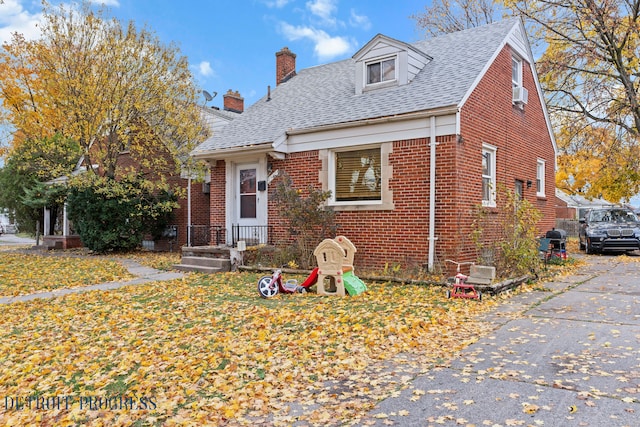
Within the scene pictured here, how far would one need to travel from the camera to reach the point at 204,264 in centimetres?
1205

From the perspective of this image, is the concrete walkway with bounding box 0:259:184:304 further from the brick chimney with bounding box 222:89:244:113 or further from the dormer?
the brick chimney with bounding box 222:89:244:113

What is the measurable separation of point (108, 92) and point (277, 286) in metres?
11.9

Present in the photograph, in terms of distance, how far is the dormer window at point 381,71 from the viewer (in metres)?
11.7

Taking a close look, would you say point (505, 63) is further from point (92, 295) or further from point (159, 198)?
point (159, 198)

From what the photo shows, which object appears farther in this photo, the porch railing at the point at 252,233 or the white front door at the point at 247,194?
the white front door at the point at 247,194

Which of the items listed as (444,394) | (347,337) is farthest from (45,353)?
(444,394)

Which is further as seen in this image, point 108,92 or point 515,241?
point 108,92

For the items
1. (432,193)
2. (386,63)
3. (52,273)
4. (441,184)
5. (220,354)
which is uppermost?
(386,63)

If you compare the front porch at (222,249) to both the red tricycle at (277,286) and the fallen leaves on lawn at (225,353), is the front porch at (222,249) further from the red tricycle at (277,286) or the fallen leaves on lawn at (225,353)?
the fallen leaves on lawn at (225,353)

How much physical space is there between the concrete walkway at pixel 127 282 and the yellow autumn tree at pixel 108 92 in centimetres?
575

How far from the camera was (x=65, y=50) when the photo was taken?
51.6ft

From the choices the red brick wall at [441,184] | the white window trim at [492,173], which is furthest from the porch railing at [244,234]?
the white window trim at [492,173]

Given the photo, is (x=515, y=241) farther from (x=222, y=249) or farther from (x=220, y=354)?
(x=222, y=249)

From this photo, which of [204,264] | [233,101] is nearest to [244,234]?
[204,264]
